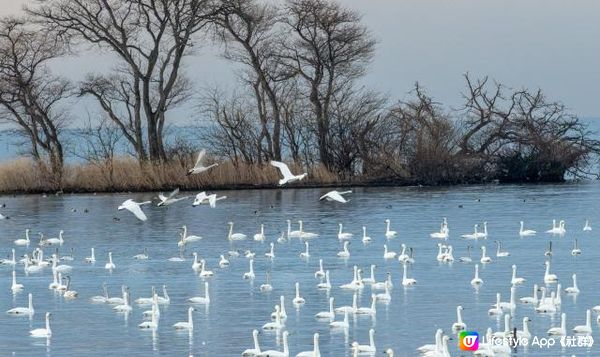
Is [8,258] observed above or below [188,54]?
below

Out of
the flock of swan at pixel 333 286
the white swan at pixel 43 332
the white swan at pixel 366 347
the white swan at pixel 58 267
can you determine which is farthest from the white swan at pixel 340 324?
the white swan at pixel 58 267

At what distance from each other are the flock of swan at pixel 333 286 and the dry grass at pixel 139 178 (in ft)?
52.1

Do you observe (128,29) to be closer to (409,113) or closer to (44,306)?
(409,113)

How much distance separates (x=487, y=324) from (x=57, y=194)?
3326 cm

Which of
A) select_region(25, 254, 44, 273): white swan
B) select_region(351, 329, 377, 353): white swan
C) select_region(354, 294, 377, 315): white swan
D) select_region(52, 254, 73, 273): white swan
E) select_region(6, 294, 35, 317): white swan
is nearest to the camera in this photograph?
select_region(351, 329, 377, 353): white swan

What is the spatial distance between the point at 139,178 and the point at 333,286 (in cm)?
2754

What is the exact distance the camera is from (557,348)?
18.0m

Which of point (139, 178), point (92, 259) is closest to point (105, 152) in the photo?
point (139, 178)

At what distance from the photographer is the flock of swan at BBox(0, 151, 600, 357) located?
18.6 metres

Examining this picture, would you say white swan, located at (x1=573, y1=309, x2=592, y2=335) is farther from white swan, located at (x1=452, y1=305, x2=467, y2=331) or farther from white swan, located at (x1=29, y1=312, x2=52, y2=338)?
white swan, located at (x1=29, y1=312, x2=52, y2=338)

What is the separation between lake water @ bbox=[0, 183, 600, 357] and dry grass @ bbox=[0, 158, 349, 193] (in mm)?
2683

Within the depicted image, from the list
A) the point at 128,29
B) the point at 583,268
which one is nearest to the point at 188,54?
the point at 128,29

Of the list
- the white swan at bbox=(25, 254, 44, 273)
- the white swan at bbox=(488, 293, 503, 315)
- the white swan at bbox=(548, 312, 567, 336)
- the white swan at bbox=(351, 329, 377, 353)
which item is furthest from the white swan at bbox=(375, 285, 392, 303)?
the white swan at bbox=(25, 254, 44, 273)

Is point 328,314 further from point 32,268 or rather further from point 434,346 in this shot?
point 32,268
